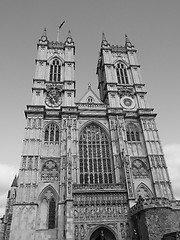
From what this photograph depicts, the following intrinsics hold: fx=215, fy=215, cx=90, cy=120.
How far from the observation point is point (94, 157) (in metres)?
24.7

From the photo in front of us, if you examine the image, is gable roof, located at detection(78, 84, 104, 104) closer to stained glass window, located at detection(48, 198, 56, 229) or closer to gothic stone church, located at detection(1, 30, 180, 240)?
gothic stone church, located at detection(1, 30, 180, 240)

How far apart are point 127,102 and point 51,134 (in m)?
11.3

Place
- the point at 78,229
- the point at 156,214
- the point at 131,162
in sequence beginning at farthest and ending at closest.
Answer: the point at 131,162, the point at 78,229, the point at 156,214

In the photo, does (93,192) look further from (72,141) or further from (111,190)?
(72,141)

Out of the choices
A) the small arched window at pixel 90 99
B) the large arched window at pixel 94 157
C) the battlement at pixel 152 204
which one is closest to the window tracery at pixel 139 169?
the large arched window at pixel 94 157

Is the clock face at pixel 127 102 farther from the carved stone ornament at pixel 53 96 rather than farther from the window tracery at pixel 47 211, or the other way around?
the window tracery at pixel 47 211

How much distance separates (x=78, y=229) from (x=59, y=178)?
5361 mm

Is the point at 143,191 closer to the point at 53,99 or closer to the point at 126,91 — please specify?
the point at 126,91

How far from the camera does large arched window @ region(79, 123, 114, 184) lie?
23.3m

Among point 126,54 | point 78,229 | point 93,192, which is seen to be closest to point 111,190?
point 93,192

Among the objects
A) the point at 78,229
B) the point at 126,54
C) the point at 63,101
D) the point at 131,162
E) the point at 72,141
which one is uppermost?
the point at 126,54

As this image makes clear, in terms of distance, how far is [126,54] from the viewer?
35.0 meters

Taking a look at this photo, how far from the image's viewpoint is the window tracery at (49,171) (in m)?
22.5

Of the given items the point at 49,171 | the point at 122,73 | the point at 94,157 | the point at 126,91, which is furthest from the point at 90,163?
the point at 122,73
